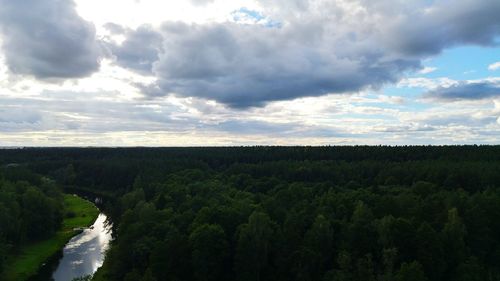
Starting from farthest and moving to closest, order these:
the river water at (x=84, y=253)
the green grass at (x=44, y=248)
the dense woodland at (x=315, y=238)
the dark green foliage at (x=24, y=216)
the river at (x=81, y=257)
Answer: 1. the dark green foliage at (x=24, y=216)
2. the river water at (x=84, y=253)
3. the green grass at (x=44, y=248)
4. the river at (x=81, y=257)
5. the dense woodland at (x=315, y=238)

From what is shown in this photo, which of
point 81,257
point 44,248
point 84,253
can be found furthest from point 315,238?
point 44,248

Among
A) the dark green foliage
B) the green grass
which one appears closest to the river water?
the green grass

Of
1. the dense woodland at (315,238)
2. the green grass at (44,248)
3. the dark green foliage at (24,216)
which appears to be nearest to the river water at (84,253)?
the green grass at (44,248)

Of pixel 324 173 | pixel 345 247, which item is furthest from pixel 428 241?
pixel 324 173

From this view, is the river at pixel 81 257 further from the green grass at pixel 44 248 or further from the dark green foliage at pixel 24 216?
the dark green foliage at pixel 24 216

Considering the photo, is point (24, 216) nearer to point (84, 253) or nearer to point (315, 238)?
point (84, 253)

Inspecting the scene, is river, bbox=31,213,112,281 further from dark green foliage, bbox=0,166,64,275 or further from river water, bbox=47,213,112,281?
dark green foliage, bbox=0,166,64,275
